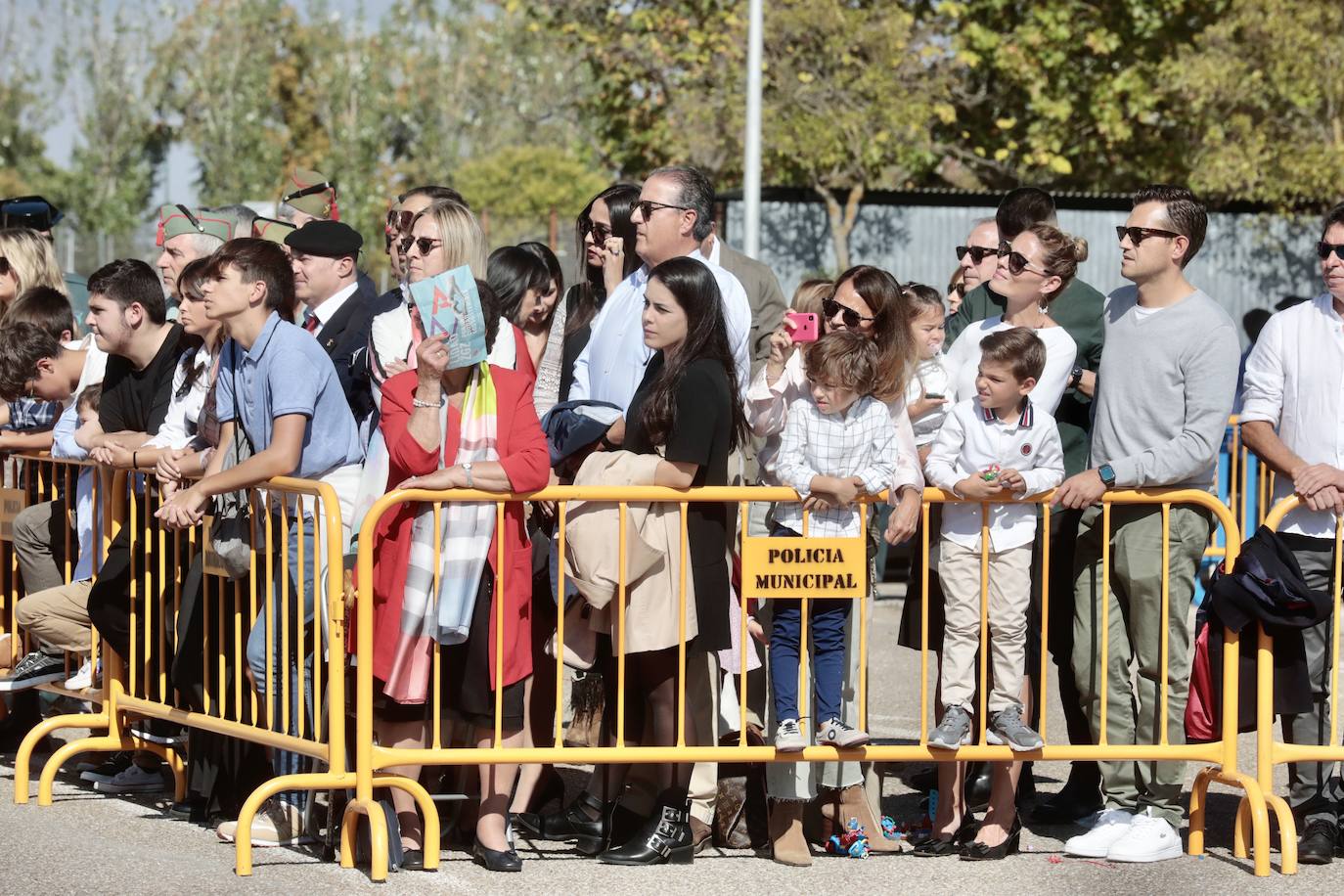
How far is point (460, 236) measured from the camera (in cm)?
665

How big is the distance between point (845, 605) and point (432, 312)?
1.64 m

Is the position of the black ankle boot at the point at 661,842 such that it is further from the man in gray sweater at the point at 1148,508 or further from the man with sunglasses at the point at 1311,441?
the man with sunglasses at the point at 1311,441

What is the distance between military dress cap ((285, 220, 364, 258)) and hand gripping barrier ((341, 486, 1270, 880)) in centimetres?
167

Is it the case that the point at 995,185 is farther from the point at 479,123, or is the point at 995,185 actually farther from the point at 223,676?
the point at 479,123

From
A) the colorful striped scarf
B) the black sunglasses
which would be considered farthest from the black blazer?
the black sunglasses

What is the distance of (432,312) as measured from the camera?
5.87 m

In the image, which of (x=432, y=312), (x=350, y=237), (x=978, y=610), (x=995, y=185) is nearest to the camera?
(x=432, y=312)

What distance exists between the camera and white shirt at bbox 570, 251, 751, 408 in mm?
6656

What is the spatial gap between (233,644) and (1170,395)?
11.0ft

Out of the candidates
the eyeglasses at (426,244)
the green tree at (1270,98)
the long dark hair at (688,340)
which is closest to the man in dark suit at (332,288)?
the eyeglasses at (426,244)

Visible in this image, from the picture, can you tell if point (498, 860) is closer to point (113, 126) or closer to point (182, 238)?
point (182, 238)

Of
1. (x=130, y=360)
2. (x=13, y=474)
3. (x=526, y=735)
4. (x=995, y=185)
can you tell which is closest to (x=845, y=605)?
(x=526, y=735)

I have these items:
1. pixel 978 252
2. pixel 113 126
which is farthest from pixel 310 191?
pixel 113 126

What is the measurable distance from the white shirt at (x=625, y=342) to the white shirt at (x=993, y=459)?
730mm
